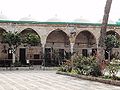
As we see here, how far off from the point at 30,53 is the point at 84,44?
6769 millimetres

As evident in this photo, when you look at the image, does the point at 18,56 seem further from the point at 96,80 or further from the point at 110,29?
the point at 96,80

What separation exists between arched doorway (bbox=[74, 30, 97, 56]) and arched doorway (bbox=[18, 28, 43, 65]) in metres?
4.60

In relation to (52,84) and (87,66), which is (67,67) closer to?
(87,66)

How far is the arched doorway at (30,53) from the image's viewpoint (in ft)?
115

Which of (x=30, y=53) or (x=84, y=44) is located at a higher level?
(x=84, y=44)

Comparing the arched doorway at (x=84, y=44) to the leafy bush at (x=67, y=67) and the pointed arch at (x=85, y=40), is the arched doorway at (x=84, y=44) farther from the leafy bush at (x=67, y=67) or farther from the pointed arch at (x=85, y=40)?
the leafy bush at (x=67, y=67)

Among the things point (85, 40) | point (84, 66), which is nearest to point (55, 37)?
point (85, 40)

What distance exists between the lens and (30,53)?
1404 inches

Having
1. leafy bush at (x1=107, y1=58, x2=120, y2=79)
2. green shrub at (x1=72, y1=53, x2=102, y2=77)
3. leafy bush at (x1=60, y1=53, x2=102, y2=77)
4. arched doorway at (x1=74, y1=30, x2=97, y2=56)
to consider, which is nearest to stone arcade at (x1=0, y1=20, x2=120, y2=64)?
arched doorway at (x1=74, y1=30, x2=97, y2=56)

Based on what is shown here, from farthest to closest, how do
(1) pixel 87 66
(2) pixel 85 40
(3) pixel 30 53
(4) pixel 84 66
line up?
1. (2) pixel 85 40
2. (3) pixel 30 53
3. (4) pixel 84 66
4. (1) pixel 87 66

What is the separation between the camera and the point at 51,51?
119ft

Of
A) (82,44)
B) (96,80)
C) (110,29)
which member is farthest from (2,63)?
(96,80)

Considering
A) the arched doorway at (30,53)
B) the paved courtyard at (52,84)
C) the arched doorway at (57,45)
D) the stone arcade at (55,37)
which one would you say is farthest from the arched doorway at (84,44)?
the paved courtyard at (52,84)

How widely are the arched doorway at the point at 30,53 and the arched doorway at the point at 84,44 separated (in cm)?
460
